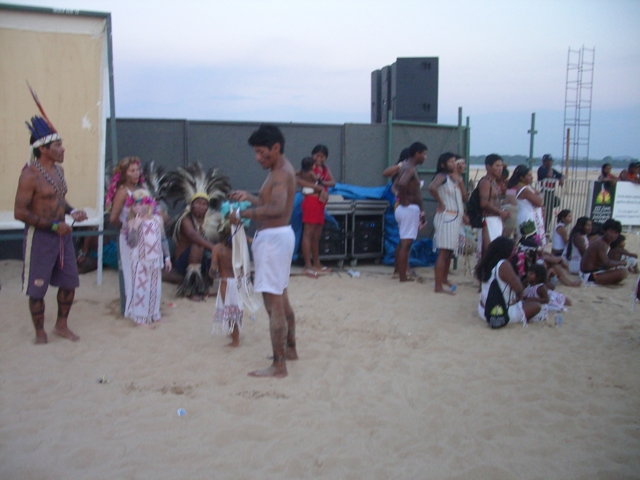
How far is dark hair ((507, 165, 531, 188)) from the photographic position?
25.1ft

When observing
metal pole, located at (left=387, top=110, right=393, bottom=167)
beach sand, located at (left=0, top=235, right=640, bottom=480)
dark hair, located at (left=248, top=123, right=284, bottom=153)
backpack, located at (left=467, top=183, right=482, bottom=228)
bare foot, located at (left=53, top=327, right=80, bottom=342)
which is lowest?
beach sand, located at (left=0, top=235, right=640, bottom=480)

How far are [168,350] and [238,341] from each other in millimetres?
599

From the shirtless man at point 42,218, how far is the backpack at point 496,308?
3.85 meters

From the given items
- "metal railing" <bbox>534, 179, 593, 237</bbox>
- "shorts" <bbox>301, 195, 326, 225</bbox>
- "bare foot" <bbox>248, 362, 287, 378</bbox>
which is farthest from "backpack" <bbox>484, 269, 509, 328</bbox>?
"metal railing" <bbox>534, 179, 593, 237</bbox>

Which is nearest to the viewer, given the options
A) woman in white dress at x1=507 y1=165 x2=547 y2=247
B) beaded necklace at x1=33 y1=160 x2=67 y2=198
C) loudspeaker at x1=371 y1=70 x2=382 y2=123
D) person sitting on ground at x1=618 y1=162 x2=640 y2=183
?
beaded necklace at x1=33 y1=160 x2=67 y2=198

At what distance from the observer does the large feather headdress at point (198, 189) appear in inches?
285

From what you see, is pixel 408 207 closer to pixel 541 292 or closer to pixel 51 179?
pixel 541 292

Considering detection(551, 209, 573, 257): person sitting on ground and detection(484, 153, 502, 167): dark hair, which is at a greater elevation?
detection(484, 153, 502, 167): dark hair

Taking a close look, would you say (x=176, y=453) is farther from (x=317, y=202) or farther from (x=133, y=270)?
(x=317, y=202)

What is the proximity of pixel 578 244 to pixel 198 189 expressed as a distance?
5.45m

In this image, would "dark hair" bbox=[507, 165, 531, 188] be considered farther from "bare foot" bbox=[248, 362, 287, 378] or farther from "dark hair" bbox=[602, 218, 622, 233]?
"bare foot" bbox=[248, 362, 287, 378]

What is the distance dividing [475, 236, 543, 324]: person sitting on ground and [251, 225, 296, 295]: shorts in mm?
2485

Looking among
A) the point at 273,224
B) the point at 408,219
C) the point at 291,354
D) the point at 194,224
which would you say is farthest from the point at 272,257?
the point at 408,219

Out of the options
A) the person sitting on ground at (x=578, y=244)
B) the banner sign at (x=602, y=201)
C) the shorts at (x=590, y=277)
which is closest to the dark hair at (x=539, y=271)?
the shorts at (x=590, y=277)
